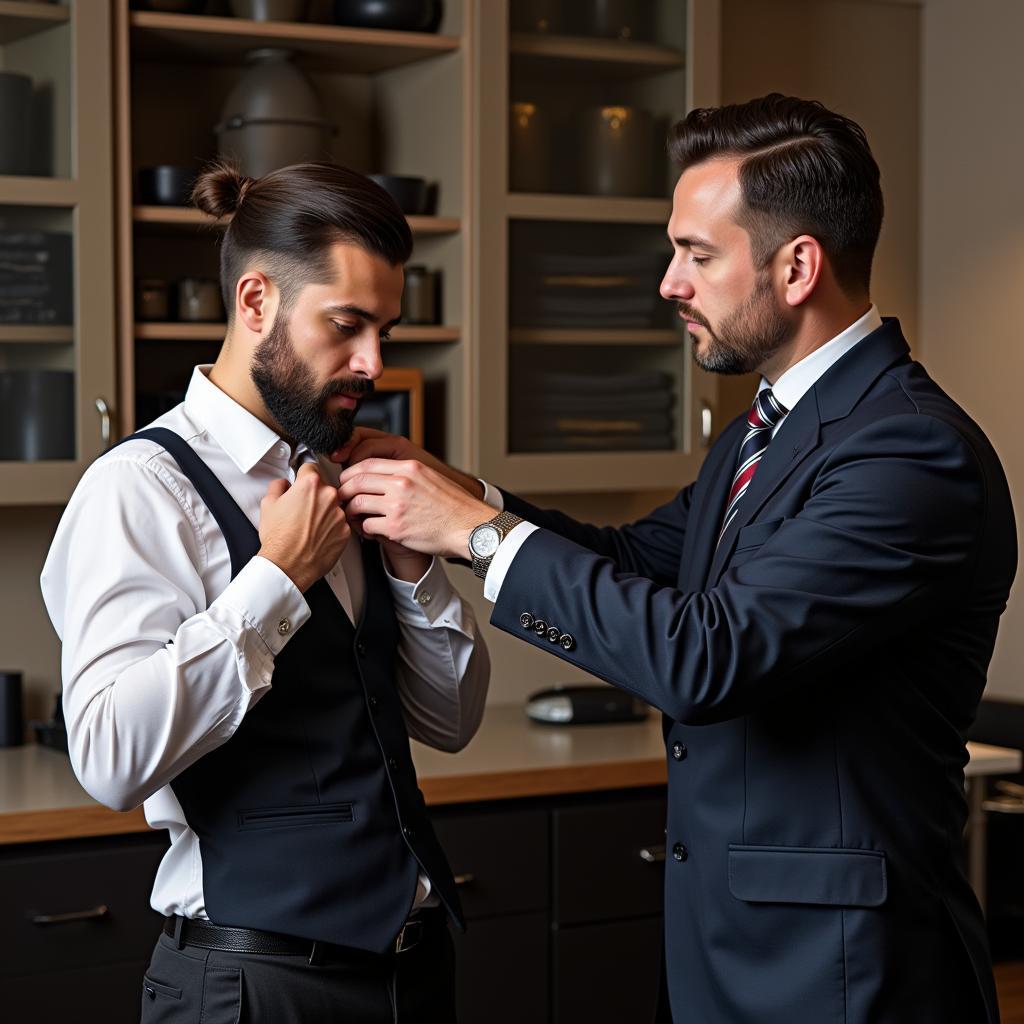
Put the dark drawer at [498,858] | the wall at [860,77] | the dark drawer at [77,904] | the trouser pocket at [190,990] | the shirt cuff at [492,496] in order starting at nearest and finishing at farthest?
the trouser pocket at [190,990], the shirt cuff at [492,496], the dark drawer at [77,904], the dark drawer at [498,858], the wall at [860,77]

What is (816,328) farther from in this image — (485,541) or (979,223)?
(979,223)

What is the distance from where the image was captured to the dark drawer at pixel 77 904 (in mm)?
2465

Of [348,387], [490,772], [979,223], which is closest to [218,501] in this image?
[348,387]

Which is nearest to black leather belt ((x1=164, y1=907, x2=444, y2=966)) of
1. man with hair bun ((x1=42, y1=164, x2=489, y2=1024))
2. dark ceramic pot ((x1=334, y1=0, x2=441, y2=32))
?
man with hair bun ((x1=42, y1=164, x2=489, y2=1024))

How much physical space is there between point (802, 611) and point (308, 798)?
572mm

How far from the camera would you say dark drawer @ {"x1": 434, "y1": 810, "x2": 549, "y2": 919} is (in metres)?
2.77

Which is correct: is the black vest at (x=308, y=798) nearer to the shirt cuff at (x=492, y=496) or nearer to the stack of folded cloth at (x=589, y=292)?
the shirt cuff at (x=492, y=496)

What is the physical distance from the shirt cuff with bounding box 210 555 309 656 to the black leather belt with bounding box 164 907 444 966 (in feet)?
1.04

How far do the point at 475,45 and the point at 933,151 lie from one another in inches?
61.4

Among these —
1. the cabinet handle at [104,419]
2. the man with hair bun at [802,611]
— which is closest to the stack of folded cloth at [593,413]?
the cabinet handle at [104,419]

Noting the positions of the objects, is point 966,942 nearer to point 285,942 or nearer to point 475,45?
point 285,942

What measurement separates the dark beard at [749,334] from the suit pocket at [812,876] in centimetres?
57

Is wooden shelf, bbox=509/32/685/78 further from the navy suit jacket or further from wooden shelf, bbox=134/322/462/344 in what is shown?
the navy suit jacket

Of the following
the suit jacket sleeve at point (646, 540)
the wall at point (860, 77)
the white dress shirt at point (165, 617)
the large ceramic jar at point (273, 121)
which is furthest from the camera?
the wall at point (860, 77)
